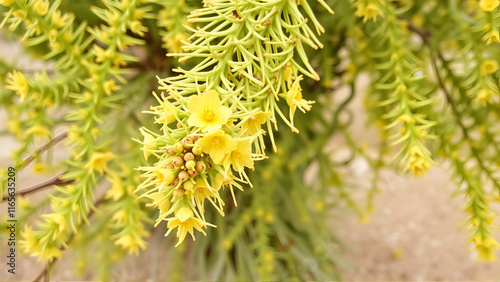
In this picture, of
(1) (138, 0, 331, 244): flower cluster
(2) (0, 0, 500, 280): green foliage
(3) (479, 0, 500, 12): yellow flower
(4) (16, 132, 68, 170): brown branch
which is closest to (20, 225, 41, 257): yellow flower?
(2) (0, 0, 500, 280): green foliage

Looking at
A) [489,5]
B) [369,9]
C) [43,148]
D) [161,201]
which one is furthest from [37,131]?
[489,5]

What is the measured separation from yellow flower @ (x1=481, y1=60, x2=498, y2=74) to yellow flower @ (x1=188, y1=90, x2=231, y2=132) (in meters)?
0.42

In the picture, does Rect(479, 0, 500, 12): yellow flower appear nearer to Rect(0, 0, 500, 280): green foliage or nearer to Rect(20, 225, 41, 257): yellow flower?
Rect(0, 0, 500, 280): green foliage

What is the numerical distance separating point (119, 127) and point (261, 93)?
0.49 m

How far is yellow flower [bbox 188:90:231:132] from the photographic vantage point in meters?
0.32

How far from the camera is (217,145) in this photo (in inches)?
12.5

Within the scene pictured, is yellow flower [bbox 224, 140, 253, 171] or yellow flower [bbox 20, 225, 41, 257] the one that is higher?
yellow flower [bbox 20, 225, 41, 257]

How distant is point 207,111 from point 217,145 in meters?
0.03

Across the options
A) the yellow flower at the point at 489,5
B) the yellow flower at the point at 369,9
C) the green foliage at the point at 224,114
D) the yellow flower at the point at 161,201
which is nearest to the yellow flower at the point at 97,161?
the green foliage at the point at 224,114

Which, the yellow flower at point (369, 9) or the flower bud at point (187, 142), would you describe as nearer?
the flower bud at point (187, 142)

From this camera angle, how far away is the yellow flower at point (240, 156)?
1.06ft

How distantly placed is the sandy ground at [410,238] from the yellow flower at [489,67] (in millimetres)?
429

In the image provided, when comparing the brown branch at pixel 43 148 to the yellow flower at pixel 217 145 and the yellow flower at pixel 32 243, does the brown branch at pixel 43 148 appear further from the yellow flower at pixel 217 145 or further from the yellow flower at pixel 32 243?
the yellow flower at pixel 217 145

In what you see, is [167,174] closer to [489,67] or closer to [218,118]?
[218,118]
